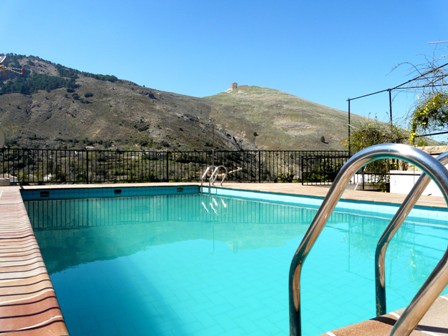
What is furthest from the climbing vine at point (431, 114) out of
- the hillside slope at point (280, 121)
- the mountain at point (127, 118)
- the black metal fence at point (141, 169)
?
the hillside slope at point (280, 121)

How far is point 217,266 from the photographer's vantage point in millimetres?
3326

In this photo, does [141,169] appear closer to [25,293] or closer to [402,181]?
[402,181]

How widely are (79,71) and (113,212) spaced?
140 ft

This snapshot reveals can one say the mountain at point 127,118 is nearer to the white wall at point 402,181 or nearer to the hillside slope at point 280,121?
the hillside slope at point 280,121

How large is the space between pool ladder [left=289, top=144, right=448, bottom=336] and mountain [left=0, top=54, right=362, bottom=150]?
72.2 ft

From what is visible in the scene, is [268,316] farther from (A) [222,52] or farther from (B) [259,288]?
(A) [222,52]

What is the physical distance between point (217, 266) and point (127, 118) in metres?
30.1

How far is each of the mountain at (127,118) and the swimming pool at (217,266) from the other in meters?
18.1

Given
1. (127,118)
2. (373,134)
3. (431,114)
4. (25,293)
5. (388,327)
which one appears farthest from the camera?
(127,118)

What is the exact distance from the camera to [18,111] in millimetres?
30562

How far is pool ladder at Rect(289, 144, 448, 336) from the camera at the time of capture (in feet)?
2.29

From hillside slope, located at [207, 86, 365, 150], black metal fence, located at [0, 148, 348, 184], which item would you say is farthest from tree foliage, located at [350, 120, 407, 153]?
hillside slope, located at [207, 86, 365, 150]

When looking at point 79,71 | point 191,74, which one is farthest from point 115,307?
point 79,71

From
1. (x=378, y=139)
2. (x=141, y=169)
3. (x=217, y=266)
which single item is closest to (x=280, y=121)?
(x=141, y=169)
